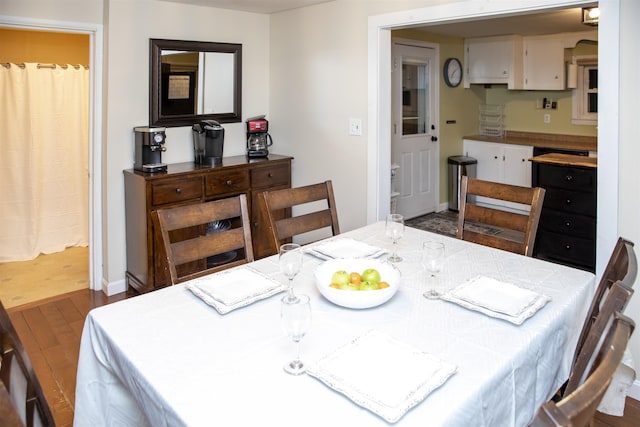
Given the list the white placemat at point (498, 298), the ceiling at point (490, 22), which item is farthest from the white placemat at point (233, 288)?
the ceiling at point (490, 22)

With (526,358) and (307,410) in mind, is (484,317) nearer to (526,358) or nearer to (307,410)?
(526,358)

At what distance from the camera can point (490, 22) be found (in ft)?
16.1

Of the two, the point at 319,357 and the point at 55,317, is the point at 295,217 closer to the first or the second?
the point at 319,357

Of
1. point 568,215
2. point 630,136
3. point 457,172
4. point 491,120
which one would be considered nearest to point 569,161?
point 568,215

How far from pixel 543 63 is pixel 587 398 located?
5915mm

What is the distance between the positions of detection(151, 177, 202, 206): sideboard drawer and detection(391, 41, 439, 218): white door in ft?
8.07

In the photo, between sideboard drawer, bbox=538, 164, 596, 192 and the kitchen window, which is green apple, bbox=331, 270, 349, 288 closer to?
sideboard drawer, bbox=538, 164, 596, 192

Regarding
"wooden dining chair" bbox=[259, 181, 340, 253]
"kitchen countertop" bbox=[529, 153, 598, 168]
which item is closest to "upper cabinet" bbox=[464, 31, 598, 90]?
"kitchen countertop" bbox=[529, 153, 598, 168]

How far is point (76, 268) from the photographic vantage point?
4.36 meters

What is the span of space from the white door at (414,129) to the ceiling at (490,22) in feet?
1.33

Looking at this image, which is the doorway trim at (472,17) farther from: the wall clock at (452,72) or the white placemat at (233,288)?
the wall clock at (452,72)

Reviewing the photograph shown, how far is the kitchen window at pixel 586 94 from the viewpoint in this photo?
Answer: 579 cm

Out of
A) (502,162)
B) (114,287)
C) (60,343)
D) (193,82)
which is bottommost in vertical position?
(60,343)

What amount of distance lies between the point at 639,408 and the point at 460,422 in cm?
180
